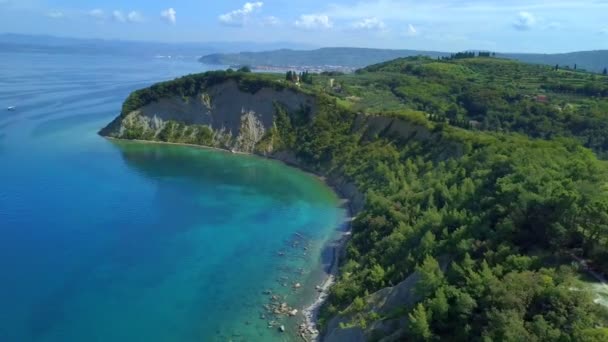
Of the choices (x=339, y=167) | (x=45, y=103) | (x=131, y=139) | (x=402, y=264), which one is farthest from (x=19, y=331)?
(x=45, y=103)

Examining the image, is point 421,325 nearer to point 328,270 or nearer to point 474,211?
point 474,211

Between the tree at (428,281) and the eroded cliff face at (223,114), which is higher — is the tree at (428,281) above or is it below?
below

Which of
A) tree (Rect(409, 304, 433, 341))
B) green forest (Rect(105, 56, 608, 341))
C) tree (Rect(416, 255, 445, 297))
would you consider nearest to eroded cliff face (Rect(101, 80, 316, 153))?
green forest (Rect(105, 56, 608, 341))

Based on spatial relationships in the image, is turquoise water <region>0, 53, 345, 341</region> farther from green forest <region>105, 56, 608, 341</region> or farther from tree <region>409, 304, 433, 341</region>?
tree <region>409, 304, 433, 341</region>

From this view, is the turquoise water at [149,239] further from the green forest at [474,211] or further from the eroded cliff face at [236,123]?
the green forest at [474,211]

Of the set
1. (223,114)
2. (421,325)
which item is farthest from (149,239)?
(223,114)

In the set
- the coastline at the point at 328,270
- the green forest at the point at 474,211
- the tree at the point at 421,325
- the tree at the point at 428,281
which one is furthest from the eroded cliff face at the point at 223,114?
the tree at the point at 421,325
